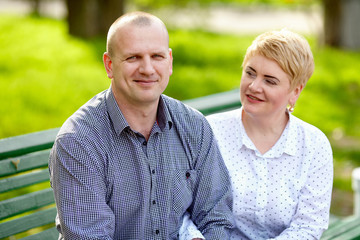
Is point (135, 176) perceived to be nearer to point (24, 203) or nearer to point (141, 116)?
point (141, 116)

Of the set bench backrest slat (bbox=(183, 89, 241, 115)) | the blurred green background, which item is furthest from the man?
the blurred green background

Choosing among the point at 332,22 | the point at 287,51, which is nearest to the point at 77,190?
the point at 287,51

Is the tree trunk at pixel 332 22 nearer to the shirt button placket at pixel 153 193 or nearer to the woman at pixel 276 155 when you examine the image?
the woman at pixel 276 155

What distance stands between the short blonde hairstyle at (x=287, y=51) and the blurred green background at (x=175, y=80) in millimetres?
2940

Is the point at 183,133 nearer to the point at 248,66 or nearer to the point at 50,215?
the point at 248,66

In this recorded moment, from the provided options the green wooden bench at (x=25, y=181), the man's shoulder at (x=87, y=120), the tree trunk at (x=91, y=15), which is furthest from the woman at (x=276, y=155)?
the tree trunk at (x=91, y=15)

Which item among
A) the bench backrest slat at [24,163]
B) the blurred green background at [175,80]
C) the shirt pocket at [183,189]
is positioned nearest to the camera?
the shirt pocket at [183,189]

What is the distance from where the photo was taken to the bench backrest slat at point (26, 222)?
296cm

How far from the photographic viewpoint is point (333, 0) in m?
12.0

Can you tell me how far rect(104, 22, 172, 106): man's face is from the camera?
2568 mm

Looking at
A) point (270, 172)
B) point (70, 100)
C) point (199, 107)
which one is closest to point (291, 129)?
point (270, 172)

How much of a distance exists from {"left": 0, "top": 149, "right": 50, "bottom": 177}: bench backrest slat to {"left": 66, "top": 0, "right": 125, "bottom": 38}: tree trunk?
823cm

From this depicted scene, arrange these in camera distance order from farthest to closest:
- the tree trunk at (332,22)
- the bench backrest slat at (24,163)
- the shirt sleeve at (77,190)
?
1. the tree trunk at (332,22)
2. the bench backrest slat at (24,163)
3. the shirt sleeve at (77,190)

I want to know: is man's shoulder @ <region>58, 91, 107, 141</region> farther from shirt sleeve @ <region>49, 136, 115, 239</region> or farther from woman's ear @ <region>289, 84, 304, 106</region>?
woman's ear @ <region>289, 84, 304, 106</region>
